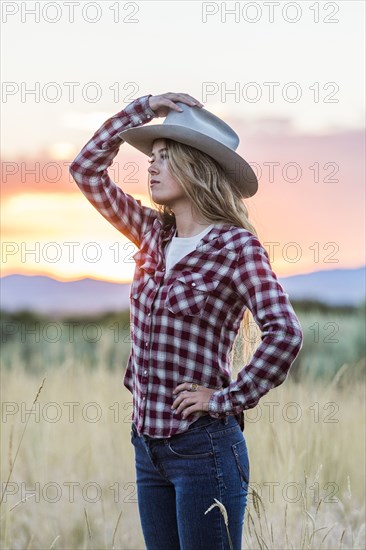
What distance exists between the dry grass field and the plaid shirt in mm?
1589

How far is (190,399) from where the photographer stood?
2381 mm

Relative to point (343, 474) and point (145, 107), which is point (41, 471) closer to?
point (343, 474)

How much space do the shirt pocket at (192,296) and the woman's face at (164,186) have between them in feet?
0.81

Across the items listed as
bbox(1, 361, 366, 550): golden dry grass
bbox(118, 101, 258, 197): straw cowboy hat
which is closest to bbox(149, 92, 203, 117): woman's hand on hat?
bbox(118, 101, 258, 197): straw cowboy hat

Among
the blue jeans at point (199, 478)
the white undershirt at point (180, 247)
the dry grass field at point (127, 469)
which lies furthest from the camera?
the dry grass field at point (127, 469)

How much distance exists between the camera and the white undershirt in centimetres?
252

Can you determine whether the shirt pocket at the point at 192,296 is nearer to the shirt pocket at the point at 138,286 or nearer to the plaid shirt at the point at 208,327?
the plaid shirt at the point at 208,327

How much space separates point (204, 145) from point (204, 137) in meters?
0.02

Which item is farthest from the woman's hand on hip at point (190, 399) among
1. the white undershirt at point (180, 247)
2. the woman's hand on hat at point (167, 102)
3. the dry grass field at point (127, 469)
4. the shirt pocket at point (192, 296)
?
the dry grass field at point (127, 469)

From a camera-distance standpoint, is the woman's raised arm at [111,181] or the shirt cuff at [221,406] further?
the woman's raised arm at [111,181]

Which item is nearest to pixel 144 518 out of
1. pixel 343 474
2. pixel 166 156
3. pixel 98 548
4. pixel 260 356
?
pixel 260 356

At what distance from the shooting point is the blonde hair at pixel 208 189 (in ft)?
8.28

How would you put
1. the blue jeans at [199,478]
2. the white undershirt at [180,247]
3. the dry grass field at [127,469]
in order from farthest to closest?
the dry grass field at [127,469] < the white undershirt at [180,247] < the blue jeans at [199,478]

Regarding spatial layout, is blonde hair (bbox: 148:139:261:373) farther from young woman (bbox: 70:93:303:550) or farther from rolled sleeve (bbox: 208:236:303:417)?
rolled sleeve (bbox: 208:236:303:417)
